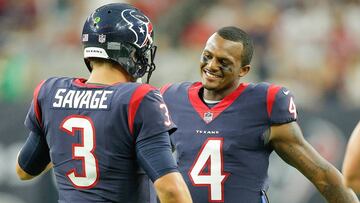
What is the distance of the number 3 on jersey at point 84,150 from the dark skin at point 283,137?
3.43 ft

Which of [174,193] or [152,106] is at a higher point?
[152,106]

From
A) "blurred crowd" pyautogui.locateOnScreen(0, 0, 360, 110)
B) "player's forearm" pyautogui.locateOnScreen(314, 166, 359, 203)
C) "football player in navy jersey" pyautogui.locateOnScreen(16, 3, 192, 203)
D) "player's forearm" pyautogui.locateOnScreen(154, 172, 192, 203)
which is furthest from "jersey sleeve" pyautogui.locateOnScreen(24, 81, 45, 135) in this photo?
"blurred crowd" pyautogui.locateOnScreen(0, 0, 360, 110)

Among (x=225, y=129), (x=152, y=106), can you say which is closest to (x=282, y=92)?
(x=225, y=129)

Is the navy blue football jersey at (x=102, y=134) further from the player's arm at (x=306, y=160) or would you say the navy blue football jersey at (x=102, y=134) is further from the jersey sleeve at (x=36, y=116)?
the player's arm at (x=306, y=160)

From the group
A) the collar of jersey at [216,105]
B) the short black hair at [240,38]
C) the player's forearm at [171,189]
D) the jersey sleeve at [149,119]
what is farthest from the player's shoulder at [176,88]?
the player's forearm at [171,189]

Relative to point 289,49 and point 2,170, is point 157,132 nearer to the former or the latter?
point 2,170

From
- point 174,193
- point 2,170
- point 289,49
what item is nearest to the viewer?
point 174,193

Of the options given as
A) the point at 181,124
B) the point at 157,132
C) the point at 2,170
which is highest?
the point at 157,132

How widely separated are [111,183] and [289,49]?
5.71m

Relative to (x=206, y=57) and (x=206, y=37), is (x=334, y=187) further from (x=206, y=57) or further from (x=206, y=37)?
(x=206, y=37)

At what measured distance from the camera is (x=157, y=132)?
10.5 feet

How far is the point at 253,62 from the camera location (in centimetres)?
865

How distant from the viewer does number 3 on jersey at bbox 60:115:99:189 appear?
3.26m

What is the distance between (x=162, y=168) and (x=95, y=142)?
0.97 feet
